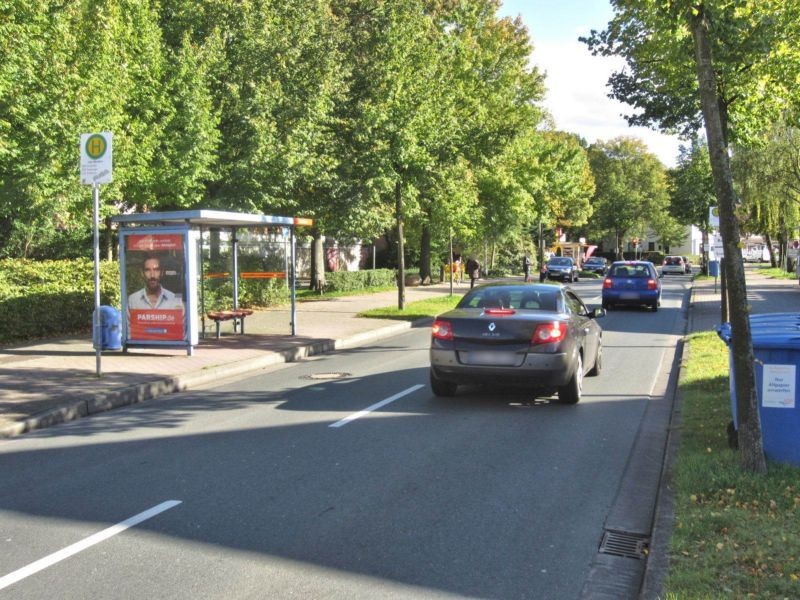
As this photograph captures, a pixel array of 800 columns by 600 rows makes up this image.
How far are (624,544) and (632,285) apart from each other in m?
20.5

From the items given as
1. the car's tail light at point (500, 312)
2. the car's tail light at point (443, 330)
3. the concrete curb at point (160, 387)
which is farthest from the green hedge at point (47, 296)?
the car's tail light at point (500, 312)

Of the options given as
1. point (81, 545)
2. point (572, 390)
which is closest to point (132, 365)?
point (572, 390)

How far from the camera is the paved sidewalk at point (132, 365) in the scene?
9148 millimetres

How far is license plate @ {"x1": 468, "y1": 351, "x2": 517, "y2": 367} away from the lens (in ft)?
29.1

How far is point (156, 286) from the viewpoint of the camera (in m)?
13.2

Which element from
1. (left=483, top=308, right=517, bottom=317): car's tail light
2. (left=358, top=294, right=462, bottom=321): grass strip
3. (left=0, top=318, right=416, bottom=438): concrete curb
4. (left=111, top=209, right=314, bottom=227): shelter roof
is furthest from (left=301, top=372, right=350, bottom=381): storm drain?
(left=358, top=294, right=462, bottom=321): grass strip

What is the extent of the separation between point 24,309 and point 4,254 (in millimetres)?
11529

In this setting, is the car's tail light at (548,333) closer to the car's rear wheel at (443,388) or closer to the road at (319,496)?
the road at (319,496)

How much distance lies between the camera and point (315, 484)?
20.0 feet

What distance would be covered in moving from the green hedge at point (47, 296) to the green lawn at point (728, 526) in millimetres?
12410

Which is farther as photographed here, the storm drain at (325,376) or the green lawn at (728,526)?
the storm drain at (325,376)

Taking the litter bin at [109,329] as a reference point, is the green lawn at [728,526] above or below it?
below

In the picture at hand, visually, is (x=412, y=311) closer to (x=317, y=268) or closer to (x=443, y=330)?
(x=317, y=268)

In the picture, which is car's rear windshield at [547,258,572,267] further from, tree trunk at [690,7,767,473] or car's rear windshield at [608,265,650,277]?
tree trunk at [690,7,767,473]
